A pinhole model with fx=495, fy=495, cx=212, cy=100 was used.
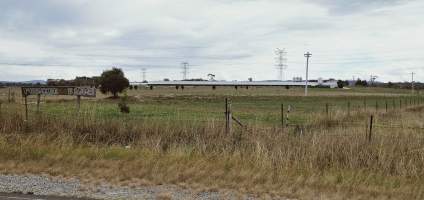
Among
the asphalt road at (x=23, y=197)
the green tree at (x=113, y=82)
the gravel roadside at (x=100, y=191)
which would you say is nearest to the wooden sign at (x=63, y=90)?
the gravel roadside at (x=100, y=191)

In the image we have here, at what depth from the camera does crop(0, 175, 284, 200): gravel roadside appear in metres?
8.16

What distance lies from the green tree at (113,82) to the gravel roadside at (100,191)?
74.3 meters

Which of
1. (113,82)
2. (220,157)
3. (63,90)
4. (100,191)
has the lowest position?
(100,191)

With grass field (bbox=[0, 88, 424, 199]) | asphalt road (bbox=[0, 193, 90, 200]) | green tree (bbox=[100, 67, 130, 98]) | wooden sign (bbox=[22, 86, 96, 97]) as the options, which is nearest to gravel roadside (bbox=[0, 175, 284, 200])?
asphalt road (bbox=[0, 193, 90, 200])

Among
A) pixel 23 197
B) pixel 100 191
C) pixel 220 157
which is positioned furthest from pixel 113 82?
pixel 23 197

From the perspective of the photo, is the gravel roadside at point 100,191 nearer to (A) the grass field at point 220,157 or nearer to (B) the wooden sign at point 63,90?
(A) the grass field at point 220,157

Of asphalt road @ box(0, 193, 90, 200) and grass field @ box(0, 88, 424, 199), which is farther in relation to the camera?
grass field @ box(0, 88, 424, 199)

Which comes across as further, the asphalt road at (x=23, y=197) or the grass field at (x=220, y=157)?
the grass field at (x=220, y=157)

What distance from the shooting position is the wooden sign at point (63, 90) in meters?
17.1

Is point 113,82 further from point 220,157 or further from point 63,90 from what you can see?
point 220,157

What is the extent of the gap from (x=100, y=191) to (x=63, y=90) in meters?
10.0

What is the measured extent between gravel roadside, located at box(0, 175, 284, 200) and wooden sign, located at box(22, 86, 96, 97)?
317 inches

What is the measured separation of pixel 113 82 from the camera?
82.4 meters

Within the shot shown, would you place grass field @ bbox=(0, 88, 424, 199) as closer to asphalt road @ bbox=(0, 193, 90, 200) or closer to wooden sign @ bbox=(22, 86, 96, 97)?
asphalt road @ bbox=(0, 193, 90, 200)
